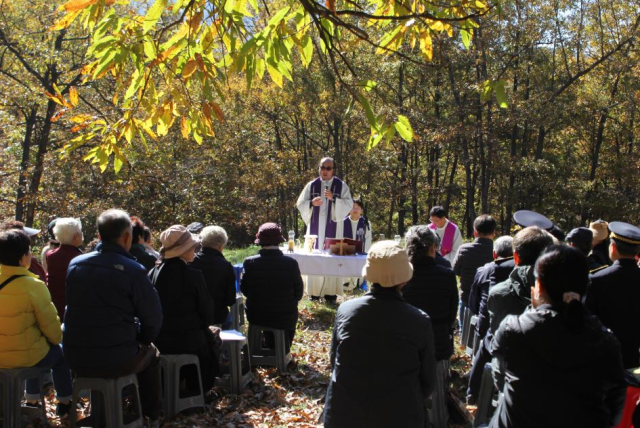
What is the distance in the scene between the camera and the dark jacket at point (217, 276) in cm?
580

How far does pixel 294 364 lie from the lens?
21.1 ft

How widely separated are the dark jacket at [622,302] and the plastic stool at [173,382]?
3.24 m

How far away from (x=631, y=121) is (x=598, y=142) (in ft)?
5.31

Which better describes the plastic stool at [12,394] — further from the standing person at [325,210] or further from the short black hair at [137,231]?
the standing person at [325,210]

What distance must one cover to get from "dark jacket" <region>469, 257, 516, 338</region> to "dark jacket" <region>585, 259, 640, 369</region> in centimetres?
100

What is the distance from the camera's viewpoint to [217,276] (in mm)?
5820

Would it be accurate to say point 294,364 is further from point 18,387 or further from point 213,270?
point 18,387

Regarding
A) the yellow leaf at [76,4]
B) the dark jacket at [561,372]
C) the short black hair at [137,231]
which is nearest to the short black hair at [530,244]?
the dark jacket at [561,372]

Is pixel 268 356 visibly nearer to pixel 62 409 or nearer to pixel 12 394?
pixel 62 409

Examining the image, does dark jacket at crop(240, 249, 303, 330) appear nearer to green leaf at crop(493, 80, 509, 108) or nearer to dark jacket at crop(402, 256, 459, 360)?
dark jacket at crop(402, 256, 459, 360)

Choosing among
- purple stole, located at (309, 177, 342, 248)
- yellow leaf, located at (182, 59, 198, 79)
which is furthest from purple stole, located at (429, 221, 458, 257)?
yellow leaf, located at (182, 59, 198, 79)

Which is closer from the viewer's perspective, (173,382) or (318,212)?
(173,382)

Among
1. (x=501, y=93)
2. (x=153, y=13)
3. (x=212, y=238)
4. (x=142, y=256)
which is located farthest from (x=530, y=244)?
(x=142, y=256)

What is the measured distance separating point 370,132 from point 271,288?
10.9m
